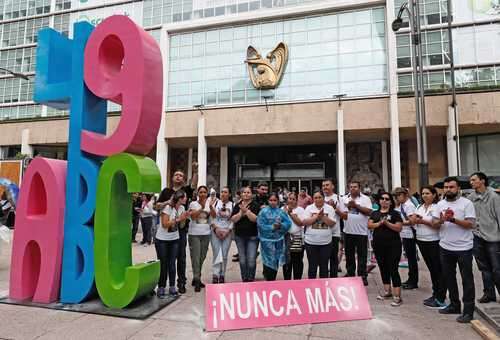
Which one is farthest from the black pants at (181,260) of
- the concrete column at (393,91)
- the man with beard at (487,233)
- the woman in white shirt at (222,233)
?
the concrete column at (393,91)

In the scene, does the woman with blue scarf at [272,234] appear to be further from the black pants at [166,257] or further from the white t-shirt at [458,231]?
the white t-shirt at [458,231]

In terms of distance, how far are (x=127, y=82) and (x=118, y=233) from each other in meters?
2.15

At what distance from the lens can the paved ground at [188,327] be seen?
365cm

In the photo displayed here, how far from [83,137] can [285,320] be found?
3.86 meters

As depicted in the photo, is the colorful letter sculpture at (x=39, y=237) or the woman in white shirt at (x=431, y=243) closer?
the colorful letter sculpture at (x=39, y=237)

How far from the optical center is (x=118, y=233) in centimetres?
460

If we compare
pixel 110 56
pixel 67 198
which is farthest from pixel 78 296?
pixel 110 56

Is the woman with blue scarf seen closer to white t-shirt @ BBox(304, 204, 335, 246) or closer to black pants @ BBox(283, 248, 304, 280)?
black pants @ BBox(283, 248, 304, 280)

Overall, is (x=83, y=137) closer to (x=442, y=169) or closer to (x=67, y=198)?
(x=67, y=198)

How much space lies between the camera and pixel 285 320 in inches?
157

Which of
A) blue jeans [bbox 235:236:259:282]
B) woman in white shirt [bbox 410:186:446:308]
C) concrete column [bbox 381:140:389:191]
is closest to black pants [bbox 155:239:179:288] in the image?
blue jeans [bbox 235:236:259:282]

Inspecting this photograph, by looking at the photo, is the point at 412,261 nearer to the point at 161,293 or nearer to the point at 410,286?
the point at 410,286

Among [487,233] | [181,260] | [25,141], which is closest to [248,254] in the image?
[181,260]

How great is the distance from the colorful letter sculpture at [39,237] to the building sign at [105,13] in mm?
21994
